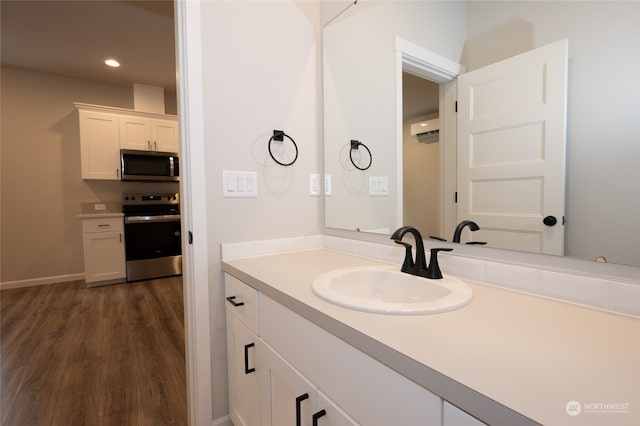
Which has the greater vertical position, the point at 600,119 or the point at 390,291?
the point at 600,119

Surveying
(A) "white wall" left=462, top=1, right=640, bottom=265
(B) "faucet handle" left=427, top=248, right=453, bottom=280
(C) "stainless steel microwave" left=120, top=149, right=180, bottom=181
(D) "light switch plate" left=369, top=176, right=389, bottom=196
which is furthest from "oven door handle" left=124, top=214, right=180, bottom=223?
(A) "white wall" left=462, top=1, right=640, bottom=265

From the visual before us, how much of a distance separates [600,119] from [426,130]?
0.51m

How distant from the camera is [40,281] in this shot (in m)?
3.81

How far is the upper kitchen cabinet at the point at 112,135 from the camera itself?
3684mm

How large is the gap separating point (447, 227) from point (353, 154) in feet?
1.98

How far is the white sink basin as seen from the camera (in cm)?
71

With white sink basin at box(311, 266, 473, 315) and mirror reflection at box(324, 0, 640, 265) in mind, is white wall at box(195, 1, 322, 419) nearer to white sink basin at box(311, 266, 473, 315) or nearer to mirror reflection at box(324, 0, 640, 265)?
mirror reflection at box(324, 0, 640, 265)

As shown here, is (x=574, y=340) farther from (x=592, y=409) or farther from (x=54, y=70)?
(x=54, y=70)

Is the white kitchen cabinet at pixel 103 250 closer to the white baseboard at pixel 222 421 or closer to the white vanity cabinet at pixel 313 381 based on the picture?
the white baseboard at pixel 222 421

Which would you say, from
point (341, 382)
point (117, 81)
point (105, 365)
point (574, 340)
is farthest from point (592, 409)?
point (117, 81)

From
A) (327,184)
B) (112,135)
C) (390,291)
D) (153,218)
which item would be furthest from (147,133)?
(390,291)

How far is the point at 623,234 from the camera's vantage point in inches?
27.5

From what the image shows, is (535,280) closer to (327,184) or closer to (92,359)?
(327,184)

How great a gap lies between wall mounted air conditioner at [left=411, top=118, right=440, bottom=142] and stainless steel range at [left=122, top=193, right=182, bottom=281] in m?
3.60
